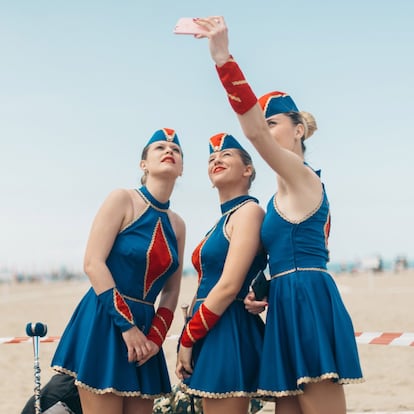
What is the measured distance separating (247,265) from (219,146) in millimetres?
817

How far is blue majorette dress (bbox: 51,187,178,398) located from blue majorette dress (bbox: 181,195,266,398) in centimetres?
24

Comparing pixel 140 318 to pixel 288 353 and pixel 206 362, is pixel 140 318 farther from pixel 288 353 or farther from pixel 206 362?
pixel 288 353

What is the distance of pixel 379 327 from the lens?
13.6 metres

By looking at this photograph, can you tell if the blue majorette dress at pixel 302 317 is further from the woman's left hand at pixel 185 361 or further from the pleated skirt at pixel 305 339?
the woman's left hand at pixel 185 361

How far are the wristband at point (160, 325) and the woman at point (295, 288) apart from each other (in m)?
0.63

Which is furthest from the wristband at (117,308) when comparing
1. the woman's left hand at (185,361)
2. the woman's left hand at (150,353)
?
the woman's left hand at (185,361)

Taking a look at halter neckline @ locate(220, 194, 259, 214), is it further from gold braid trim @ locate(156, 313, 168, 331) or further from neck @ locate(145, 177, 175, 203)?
gold braid trim @ locate(156, 313, 168, 331)

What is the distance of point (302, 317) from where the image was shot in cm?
311

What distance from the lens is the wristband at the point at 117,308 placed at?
3510 millimetres

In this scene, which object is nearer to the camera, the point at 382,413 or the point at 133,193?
the point at 133,193

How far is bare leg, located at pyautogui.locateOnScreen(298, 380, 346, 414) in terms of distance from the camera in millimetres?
3027

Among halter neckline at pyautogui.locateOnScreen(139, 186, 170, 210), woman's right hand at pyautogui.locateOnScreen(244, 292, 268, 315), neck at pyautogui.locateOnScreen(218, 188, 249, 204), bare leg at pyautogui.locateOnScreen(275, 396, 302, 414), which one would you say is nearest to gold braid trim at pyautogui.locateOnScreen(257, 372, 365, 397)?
bare leg at pyautogui.locateOnScreen(275, 396, 302, 414)

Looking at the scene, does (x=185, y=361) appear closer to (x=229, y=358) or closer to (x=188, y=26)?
(x=229, y=358)

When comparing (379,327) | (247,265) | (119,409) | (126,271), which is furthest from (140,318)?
(379,327)
